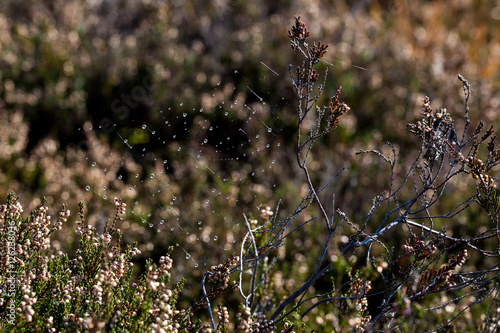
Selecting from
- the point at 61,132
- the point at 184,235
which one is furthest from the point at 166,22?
the point at 184,235

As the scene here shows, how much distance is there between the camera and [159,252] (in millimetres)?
3609

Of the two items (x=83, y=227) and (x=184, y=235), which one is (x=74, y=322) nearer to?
(x=83, y=227)

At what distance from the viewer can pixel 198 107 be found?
5.46 metres

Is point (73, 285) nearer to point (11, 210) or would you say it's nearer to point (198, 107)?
point (11, 210)

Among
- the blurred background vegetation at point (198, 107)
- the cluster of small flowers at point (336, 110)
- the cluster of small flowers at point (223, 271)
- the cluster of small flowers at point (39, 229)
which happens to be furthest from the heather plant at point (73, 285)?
the blurred background vegetation at point (198, 107)

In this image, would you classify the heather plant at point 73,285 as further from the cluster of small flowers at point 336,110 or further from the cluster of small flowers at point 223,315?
the cluster of small flowers at point 336,110

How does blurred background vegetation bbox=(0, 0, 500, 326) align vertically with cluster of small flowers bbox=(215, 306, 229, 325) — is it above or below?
above

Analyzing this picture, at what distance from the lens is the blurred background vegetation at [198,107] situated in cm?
421

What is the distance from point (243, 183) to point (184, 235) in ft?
3.11

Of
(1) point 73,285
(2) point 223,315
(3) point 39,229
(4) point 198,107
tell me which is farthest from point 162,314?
(4) point 198,107

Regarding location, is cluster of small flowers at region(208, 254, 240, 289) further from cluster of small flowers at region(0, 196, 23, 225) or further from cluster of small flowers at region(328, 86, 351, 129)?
cluster of small flowers at region(0, 196, 23, 225)

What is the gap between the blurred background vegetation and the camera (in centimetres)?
421

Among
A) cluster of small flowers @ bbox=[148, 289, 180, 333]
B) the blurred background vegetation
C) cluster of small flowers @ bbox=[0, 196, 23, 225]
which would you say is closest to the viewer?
cluster of small flowers @ bbox=[148, 289, 180, 333]

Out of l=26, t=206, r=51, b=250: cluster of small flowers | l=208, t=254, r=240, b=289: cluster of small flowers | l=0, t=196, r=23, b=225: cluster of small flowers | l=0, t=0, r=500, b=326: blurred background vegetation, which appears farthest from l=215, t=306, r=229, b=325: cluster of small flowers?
l=0, t=0, r=500, b=326: blurred background vegetation
